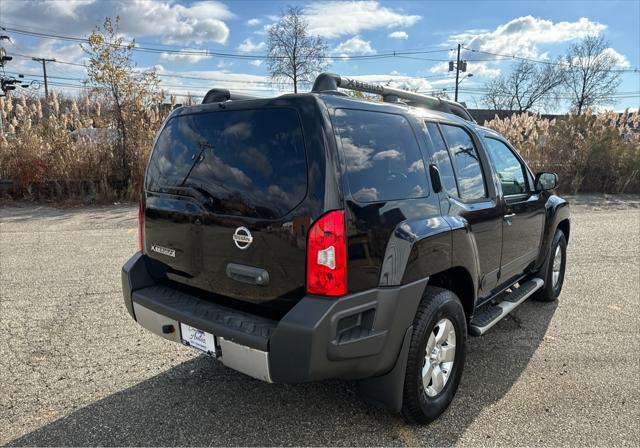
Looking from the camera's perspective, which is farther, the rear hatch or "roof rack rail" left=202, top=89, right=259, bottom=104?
"roof rack rail" left=202, top=89, right=259, bottom=104

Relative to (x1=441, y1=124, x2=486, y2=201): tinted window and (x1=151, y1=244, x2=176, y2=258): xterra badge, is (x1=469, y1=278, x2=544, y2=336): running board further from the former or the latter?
(x1=151, y1=244, x2=176, y2=258): xterra badge

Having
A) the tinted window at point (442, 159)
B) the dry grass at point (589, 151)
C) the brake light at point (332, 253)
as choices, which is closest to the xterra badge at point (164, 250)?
the brake light at point (332, 253)

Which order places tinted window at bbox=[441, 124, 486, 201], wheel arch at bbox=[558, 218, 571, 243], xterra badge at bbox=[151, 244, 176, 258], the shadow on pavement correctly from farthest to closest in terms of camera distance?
wheel arch at bbox=[558, 218, 571, 243] → tinted window at bbox=[441, 124, 486, 201] → xterra badge at bbox=[151, 244, 176, 258] → the shadow on pavement

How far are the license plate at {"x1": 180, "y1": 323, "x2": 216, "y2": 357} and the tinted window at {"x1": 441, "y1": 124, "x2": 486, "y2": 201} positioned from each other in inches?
75.2

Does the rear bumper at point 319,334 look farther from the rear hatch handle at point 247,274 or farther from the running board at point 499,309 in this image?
the running board at point 499,309

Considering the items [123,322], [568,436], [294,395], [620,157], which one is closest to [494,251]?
[568,436]

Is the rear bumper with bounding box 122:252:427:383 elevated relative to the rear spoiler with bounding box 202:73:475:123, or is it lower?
lower

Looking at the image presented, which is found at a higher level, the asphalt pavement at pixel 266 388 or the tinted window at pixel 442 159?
the tinted window at pixel 442 159

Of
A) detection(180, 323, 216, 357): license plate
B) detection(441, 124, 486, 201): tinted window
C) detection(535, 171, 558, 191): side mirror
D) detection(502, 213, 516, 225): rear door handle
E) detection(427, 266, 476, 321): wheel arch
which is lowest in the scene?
detection(180, 323, 216, 357): license plate

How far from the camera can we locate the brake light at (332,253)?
2.25 metres

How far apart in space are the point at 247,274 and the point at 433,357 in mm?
1260

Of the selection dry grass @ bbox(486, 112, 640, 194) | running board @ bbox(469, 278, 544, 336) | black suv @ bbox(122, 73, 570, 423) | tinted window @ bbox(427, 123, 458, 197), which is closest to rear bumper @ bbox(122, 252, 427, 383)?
black suv @ bbox(122, 73, 570, 423)

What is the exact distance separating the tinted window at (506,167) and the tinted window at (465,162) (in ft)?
1.05

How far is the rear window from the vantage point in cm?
238
